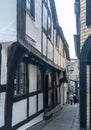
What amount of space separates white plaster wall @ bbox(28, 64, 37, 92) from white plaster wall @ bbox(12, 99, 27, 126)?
144 cm

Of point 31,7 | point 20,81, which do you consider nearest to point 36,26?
point 31,7

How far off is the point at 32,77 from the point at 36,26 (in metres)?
2.30

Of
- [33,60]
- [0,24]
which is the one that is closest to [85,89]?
[0,24]

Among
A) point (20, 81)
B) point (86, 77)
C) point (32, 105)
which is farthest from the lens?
point (32, 105)

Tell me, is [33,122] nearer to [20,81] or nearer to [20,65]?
[20,81]

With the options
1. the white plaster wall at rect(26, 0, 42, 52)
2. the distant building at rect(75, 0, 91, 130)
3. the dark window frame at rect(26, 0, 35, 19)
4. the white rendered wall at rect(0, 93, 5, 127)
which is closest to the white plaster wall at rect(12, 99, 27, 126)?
the white rendered wall at rect(0, 93, 5, 127)

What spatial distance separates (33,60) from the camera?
50.8ft

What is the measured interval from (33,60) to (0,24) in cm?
492

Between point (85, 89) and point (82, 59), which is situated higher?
point (82, 59)

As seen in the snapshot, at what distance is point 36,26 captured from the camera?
1489cm

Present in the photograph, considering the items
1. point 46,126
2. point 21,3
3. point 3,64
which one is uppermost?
point 21,3

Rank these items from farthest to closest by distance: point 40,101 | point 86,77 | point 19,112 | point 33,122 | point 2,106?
point 40,101, point 33,122, point 19,112, point 2,106, point 86,77

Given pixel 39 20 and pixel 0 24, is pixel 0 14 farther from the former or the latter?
pixel 39 20

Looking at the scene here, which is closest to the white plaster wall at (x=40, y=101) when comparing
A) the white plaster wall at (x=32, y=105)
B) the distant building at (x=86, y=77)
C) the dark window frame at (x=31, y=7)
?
the white plaster wall at (x=32, y=105)
